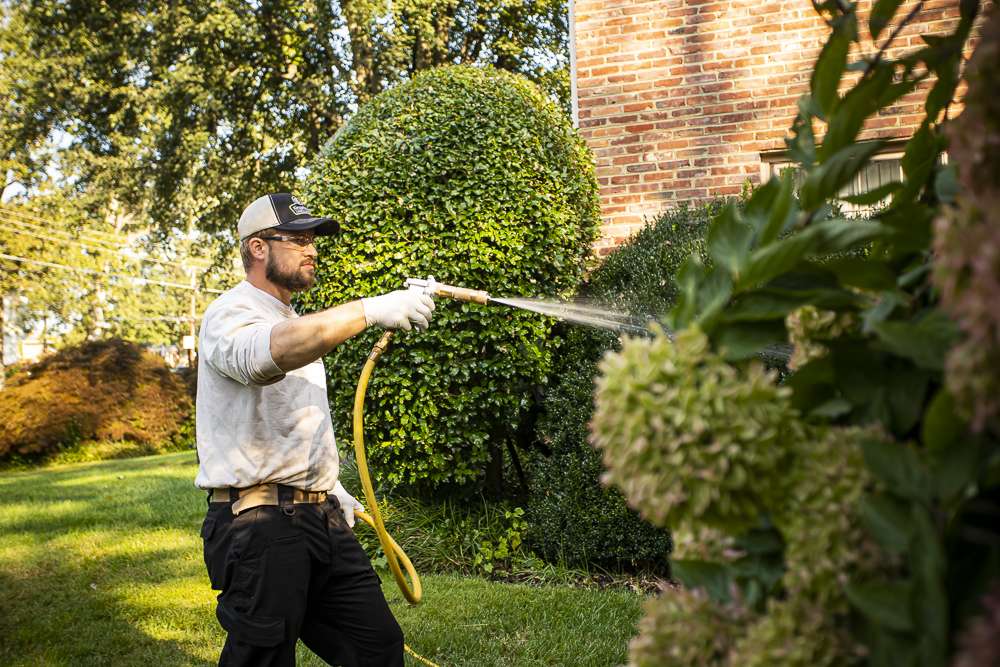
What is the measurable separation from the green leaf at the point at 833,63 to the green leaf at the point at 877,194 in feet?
0.45

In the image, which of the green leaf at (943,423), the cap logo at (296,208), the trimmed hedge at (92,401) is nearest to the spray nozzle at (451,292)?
the cap logo at (296,208)

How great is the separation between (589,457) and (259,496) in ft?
9.34

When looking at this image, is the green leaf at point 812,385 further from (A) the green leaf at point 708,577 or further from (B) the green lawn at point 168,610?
(B) the green lawn at point 168,610

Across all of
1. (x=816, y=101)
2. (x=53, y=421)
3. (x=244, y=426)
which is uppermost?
(x=816, y=101)

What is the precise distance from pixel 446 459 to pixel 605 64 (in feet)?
12.2

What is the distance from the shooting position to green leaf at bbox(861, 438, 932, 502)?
0.65 meters

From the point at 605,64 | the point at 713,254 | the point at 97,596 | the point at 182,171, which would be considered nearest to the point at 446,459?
the point at 97,596

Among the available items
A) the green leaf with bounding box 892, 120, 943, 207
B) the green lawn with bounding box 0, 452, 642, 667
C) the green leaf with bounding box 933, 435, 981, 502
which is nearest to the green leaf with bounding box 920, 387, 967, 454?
the green leaf with bounding box 933, 435, 981, 502

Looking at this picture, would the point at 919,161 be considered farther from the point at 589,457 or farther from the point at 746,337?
the point at 589,457

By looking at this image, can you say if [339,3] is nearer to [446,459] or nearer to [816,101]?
[446,459]

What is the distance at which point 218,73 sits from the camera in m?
15.0

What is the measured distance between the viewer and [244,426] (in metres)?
3.07

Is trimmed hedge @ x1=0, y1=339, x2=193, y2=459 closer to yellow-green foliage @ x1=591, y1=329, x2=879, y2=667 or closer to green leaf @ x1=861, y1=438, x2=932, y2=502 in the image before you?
yellow-green foliage @ x1=591, y1=329, x2=879, y2=667

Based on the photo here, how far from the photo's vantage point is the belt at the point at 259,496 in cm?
306
